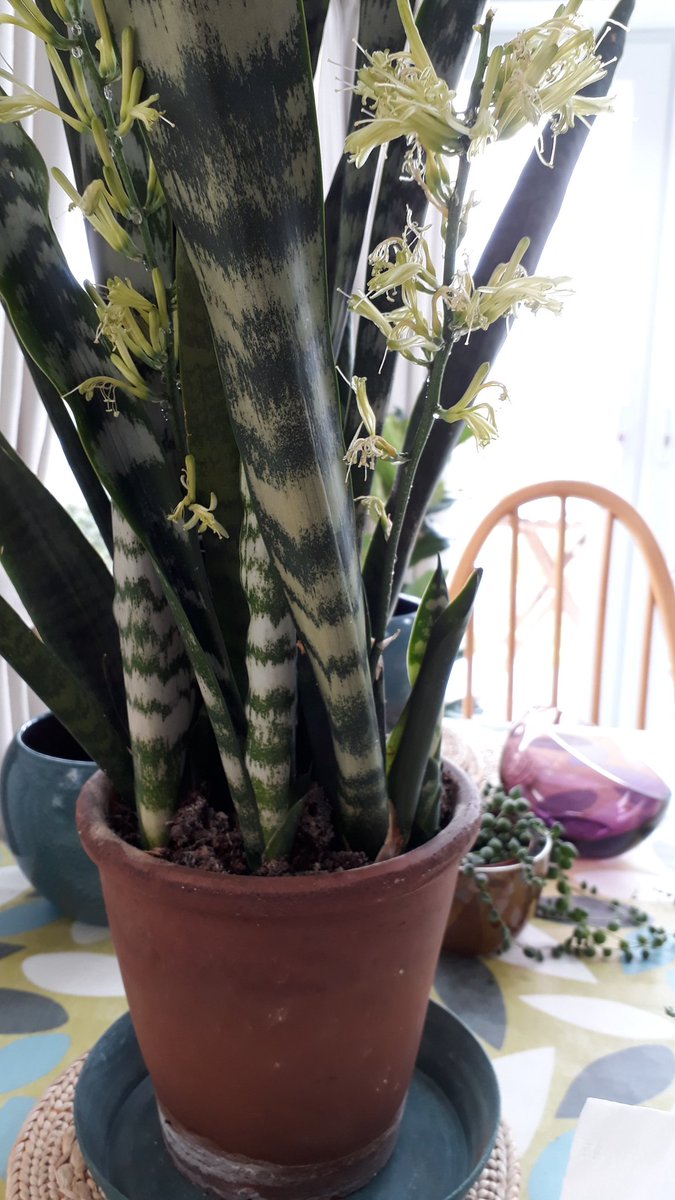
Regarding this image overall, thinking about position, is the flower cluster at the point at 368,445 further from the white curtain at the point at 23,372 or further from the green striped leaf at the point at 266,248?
the white curtain at the point at 23,372

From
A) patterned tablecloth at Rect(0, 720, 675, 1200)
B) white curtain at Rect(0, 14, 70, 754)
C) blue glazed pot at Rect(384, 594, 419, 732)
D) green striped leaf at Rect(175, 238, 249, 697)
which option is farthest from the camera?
white curtain at Rect(0, 14, 70, 754)

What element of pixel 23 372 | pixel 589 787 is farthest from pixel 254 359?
pixel 23 372

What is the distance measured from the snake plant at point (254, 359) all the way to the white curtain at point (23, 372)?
60cm

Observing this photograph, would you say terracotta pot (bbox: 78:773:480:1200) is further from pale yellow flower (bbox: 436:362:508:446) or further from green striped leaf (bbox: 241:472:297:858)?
pale yellow flower (bbox: 436:362:508:446)

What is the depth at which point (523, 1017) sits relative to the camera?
548 millimetres

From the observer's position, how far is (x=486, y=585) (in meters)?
2.54

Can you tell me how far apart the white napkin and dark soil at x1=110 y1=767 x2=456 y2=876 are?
0.48 ft

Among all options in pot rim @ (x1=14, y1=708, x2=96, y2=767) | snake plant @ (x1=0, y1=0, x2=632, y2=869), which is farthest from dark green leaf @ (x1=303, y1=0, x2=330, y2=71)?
pot rim @ (x1=14, y1=708, x2=96, y2=767)

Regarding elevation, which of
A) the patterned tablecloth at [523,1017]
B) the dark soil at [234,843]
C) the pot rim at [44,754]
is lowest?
the patterned tablecloth at [523,1017]

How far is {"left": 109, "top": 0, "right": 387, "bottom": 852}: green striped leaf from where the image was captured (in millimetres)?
201

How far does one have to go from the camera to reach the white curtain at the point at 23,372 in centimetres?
93

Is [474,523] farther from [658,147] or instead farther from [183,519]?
[183,519]

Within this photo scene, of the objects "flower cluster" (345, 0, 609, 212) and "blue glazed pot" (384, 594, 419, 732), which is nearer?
"flower cluster" (345, 0, 609, 212)

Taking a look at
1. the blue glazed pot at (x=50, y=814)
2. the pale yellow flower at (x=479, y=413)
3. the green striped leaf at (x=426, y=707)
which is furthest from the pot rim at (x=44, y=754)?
the pale yellow flower at (x=479, y=413)
